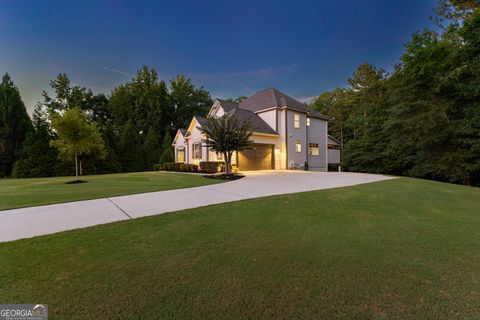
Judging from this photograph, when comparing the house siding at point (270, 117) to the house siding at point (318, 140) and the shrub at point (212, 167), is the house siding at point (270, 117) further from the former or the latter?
the shrub at point (212, 167)

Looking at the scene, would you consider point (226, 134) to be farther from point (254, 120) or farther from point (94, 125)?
point (94, 125)

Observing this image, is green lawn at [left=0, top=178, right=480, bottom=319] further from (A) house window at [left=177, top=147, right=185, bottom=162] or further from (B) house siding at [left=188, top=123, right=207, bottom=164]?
(A) house window at [left=177, top=147, right=185, bottom=162]

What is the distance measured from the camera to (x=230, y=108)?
61.6ft

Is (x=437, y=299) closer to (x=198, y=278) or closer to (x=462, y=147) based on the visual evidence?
(x=198, y=278)

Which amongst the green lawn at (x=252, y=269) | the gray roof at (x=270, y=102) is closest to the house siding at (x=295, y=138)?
the gray roof at (x=270, y=102)

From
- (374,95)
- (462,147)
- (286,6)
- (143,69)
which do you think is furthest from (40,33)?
(374,95)

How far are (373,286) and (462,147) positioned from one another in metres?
18.8

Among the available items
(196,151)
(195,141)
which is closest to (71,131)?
(195,141)

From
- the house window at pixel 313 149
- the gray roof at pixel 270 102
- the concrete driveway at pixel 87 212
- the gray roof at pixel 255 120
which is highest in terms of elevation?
the gray roof at pixel 270 102

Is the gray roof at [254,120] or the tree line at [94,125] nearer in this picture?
the tree line at [94,125]

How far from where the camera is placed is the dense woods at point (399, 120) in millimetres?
13664

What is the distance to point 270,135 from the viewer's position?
17.8 meters

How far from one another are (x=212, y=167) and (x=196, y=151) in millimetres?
4882

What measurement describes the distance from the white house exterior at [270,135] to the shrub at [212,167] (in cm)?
134
